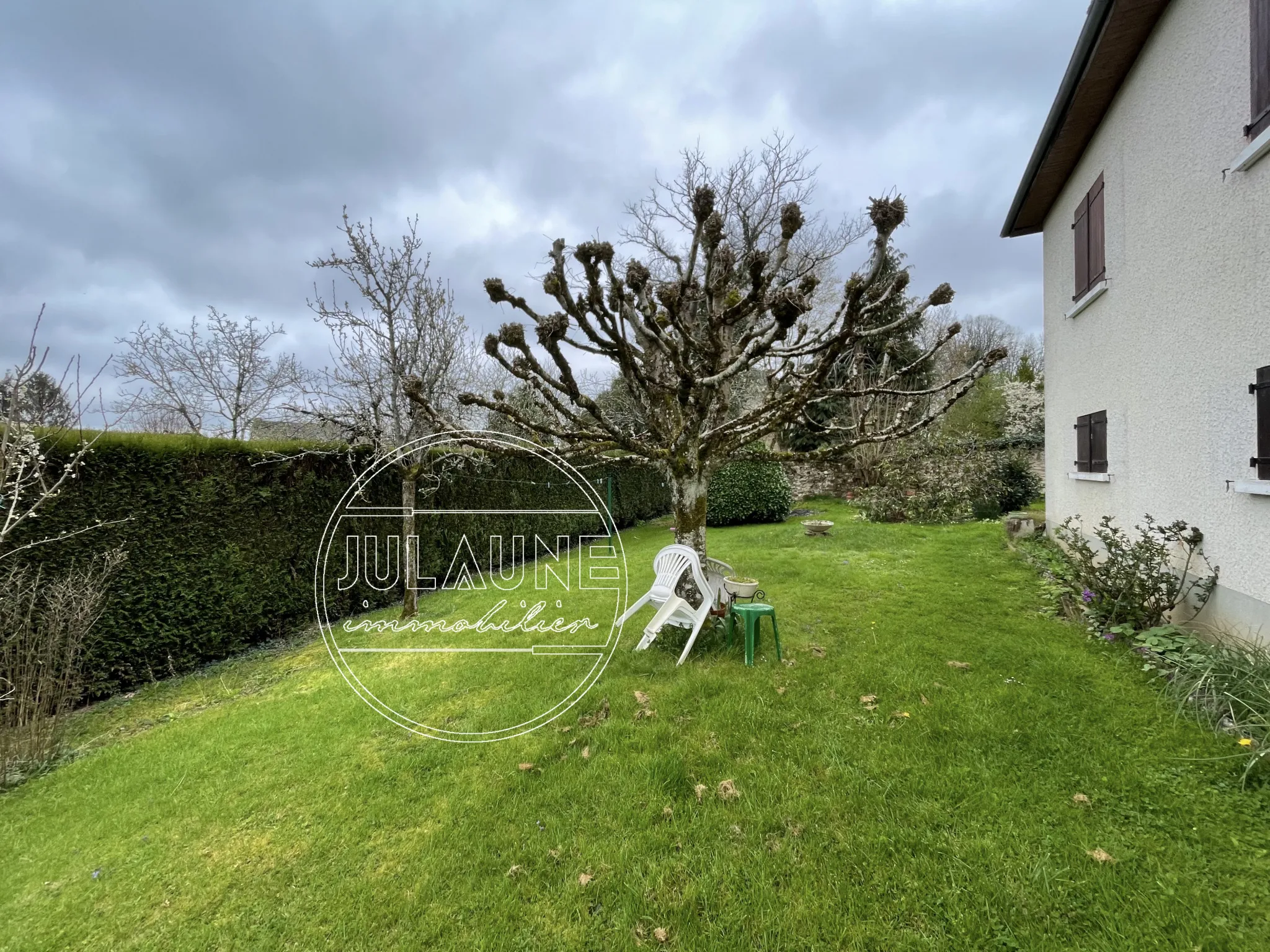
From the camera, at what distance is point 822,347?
12.2 ft

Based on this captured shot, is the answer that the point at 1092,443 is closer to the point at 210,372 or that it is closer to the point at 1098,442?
the point at 1098,442

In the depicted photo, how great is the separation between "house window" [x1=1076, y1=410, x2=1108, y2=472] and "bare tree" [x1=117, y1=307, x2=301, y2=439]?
1452 cm

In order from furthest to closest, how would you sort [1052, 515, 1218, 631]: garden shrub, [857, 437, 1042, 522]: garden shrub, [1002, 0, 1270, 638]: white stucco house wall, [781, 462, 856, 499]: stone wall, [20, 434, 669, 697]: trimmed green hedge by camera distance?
[781, 462, 856, 499]: stone wall → [857, 437, 1042, 522]: garden shrub → [20, 434, 669, 697]: trimmed green hedge → [1052, 515, 1218, 631]: garden shrub → [1002, 0, 1270, 638]: white stucco house wall

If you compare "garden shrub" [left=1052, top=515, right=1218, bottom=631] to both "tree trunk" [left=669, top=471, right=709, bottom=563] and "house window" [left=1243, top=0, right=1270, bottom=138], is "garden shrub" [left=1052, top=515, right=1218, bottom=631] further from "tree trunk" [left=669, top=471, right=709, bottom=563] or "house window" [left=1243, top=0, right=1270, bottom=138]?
"tree trunk" [left=669, top=471, right=709, bottom=563]

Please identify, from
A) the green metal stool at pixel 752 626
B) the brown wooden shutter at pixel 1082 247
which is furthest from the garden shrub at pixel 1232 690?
the brown wooden shutter at pixel 1082 247

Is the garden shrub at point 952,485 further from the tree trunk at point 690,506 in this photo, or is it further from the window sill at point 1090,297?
the tree trunk at point 690,506

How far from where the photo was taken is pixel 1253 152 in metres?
2.97

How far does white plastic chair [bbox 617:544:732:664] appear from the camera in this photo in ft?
12.7

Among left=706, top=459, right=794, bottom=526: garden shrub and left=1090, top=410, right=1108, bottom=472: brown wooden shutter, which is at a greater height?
left=1090, top=410, right=1108, bottom=472: brown wooden shutter

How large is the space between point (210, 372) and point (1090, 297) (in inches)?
678

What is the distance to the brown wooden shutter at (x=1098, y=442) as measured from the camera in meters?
5.36

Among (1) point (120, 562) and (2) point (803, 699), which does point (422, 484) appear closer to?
(1) point (120, 562)

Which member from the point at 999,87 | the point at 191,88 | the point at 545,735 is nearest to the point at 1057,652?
the point at 545,735

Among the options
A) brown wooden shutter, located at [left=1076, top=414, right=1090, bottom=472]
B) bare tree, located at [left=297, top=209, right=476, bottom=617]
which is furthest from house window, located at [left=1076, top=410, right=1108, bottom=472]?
bare tree, located at [left=297, top=209, right=476, bottom=617]
